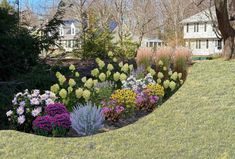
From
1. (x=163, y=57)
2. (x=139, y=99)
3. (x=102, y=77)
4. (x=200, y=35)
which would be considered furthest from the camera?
(x=200, y=35)

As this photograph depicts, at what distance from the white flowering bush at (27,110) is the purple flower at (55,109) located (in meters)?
0.15

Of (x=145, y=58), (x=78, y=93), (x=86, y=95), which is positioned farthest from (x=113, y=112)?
(x=145, y=58)

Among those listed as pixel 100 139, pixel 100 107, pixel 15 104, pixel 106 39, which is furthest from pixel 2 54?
pixel 106 39

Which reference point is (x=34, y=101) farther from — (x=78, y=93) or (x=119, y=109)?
(x=119, y=109)

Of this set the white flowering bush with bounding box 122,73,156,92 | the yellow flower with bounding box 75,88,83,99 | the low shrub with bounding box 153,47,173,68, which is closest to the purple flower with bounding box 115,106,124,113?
the yellow flower with bounding box 75,88,83,99

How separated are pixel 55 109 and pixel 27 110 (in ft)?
1.33

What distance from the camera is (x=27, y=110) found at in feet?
16.9

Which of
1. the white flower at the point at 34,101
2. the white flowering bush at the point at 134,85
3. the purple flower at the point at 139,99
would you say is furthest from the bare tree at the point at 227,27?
the white flower at the point at 34,101

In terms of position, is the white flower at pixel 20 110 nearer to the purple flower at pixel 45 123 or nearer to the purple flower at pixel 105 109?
the purple flower at pixel 45 123

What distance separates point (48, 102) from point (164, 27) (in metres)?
40.1

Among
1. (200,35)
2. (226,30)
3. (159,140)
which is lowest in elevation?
(159,140)

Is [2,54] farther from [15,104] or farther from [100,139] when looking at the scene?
[100,139]

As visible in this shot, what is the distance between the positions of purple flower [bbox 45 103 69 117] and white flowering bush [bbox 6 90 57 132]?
149mm

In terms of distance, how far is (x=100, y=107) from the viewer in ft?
17.4
